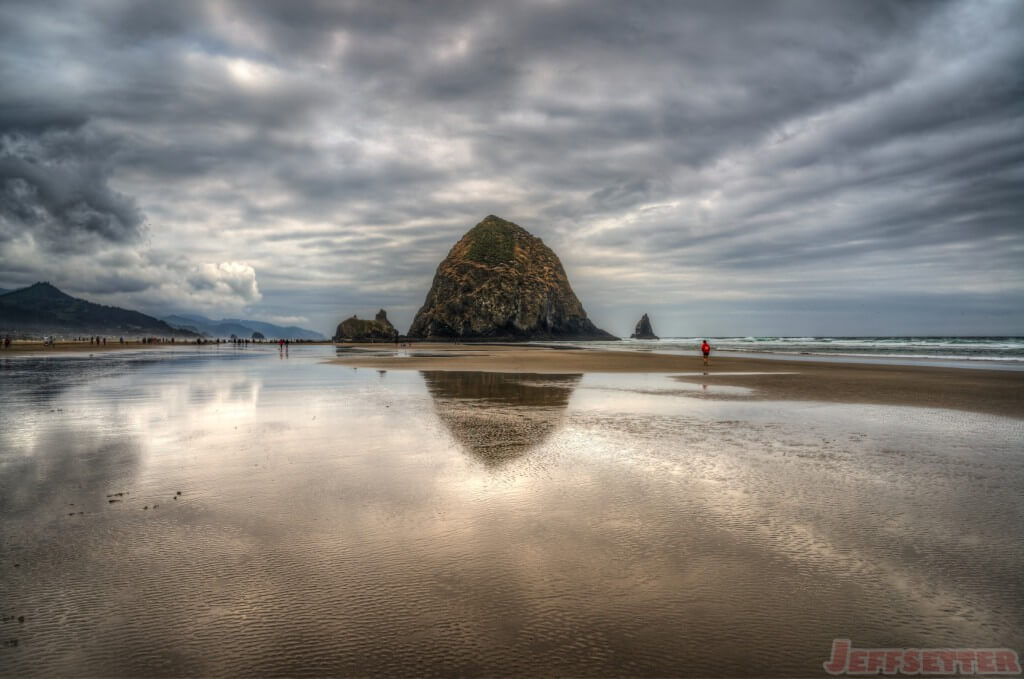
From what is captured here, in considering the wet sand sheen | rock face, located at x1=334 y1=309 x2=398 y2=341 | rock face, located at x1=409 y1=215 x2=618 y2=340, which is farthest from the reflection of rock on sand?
rock face, located at x1=409 y1=215 x2=618 y2=340

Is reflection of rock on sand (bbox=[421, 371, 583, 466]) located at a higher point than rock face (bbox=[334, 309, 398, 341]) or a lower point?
lower

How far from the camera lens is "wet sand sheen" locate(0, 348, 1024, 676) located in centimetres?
377

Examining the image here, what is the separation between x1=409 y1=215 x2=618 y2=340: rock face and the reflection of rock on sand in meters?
138

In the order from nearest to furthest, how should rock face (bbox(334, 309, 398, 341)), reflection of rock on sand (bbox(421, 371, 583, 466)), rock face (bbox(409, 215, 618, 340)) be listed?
reflection of rock on sand (bbox(421, 371, 583, 466)) < rock face (bbox(334, 309, 398, 341)) < rock face (bbox(409, 215, 618, 340))

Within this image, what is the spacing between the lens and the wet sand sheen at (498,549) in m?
3.77

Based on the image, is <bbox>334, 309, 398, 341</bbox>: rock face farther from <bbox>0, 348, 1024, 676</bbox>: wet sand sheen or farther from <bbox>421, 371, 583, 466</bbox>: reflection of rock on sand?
<bbox>0, 348, 1024, 676</bbox>: wet sand sheen

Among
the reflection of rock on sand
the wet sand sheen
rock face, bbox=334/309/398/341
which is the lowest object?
the wet sand sheen

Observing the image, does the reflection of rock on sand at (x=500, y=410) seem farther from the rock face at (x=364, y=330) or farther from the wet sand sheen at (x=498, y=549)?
the rock face at (x=364, y=330)

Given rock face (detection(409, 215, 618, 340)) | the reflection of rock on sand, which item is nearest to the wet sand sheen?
the reflection of rock on sand

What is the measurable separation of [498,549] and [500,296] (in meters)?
162

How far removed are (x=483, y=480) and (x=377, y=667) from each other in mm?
4671

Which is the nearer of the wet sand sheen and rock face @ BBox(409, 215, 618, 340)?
the wet sand sheen

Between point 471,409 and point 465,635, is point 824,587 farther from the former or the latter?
point 471,409

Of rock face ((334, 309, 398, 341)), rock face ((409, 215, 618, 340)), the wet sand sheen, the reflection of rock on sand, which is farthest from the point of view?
rock face ((409, 215, 618, 340))
